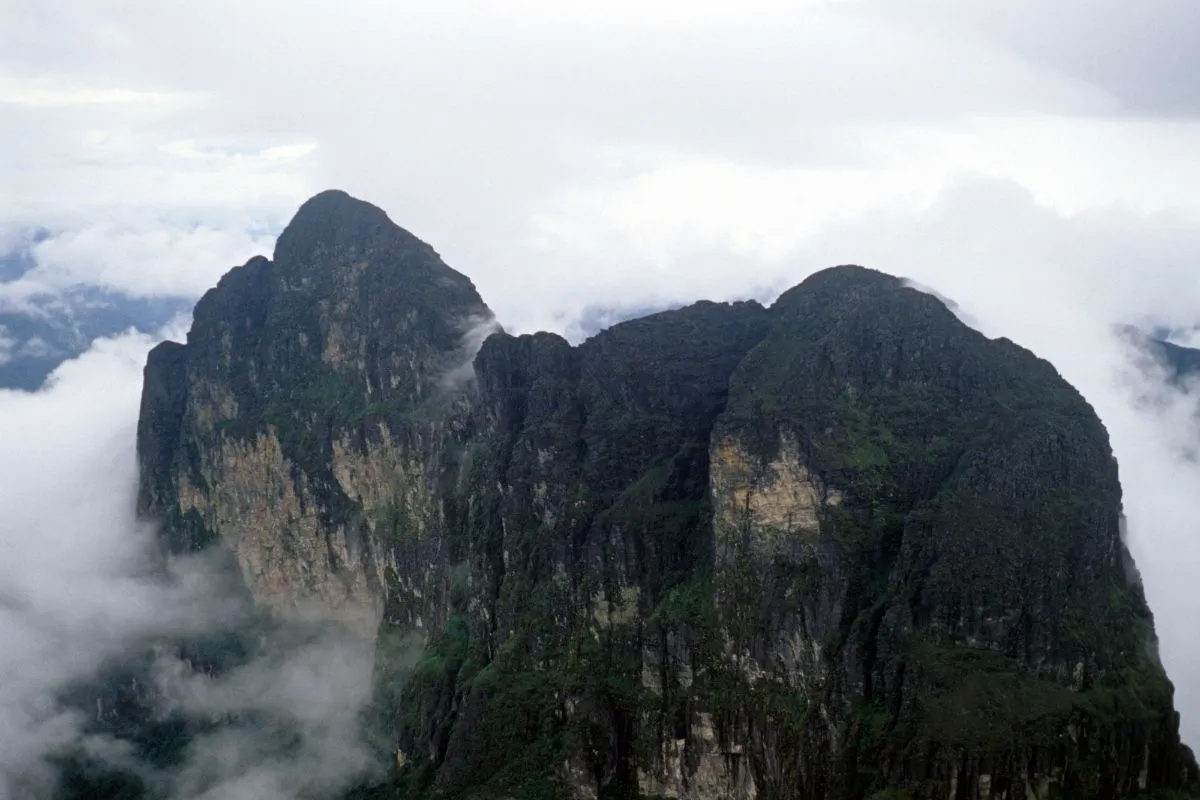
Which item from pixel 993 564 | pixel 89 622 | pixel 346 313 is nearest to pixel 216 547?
pixel 89 622

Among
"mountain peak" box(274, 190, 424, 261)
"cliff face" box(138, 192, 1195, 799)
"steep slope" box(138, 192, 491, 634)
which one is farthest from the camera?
"mountain peak" box(274, 190, 424, 261)

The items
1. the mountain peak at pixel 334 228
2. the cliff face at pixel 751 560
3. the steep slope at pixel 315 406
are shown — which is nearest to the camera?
the cliff face at pixel 751 560

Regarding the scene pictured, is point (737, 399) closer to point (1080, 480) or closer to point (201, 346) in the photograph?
point (1080, 480)

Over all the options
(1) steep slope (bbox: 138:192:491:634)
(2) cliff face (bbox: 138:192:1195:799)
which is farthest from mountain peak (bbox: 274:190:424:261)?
(2) cliff face (bbox: 138:192:1195:799)

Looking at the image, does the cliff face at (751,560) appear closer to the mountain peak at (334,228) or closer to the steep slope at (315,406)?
the steep slope at (315,406)

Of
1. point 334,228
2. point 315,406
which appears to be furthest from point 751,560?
point 334,228

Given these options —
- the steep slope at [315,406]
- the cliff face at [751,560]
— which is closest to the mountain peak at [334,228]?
the steep slope at [315,406]

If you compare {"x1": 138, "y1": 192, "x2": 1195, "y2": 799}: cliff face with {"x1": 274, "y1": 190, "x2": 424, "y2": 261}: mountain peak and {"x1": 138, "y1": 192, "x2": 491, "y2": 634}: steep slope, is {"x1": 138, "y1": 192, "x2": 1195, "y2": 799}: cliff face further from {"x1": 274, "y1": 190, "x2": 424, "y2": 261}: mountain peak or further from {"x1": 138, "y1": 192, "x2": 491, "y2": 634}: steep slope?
{"x1": 274, "y1": 190, "x2": 424, "y2": 261}: mountain peak

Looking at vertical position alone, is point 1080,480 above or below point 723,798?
above
